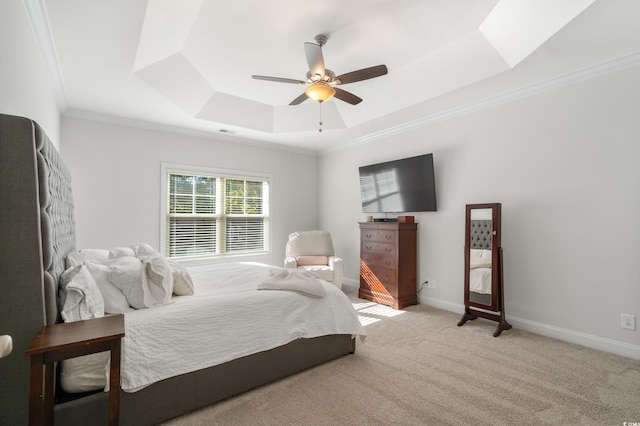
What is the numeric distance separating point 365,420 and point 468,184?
303 centimetres

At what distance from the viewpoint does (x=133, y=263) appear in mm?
2160

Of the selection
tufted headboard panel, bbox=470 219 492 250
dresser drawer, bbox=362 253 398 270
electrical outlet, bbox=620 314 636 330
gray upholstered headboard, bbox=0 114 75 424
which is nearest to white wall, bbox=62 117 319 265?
dresser drawer, bbox=362 253 398 270

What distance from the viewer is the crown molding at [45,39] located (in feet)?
6.83

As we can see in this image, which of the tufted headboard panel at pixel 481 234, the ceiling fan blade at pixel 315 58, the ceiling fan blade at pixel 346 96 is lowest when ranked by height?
the tufted headboard panel at pixel 481 234

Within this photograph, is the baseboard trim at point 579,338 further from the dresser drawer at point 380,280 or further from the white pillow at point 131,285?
the white pillow at point 131,285

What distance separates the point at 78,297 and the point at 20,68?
156 centimetres

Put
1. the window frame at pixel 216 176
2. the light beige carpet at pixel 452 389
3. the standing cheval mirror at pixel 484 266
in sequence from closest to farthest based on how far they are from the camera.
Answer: the light beige carpet at pixel 452 389 → the standing cheval mirror at pixel 484 266 → the window frame at pixel 216 176

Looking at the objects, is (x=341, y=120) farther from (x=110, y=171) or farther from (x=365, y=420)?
(x=365, y=420)

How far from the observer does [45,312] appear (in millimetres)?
1527

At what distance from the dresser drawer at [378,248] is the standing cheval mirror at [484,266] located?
985 millimetres

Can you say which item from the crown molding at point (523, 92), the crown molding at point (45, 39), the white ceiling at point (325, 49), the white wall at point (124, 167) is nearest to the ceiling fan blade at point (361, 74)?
the white ceiling at point (325, 49)

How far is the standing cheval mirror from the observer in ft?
10.8

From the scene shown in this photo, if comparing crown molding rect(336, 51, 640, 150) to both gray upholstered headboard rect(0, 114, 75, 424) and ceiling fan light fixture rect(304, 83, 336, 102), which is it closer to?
ceiling fan light fixture rect(304, 83, 336, 102)

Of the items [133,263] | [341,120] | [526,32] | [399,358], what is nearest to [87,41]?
[133,263]
